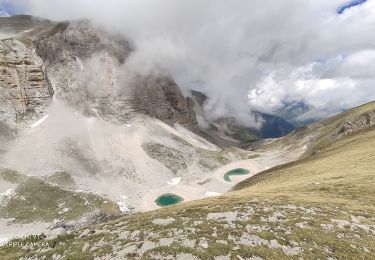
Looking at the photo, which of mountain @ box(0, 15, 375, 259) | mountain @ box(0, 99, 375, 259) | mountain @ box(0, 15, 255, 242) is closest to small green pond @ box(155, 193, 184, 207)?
mountain @ box(0, 15, 375, 259)

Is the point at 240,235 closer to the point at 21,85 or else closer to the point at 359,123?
the point at 359,123

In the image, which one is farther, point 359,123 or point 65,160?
point 359,123

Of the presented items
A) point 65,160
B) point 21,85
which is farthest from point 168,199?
point 21,85

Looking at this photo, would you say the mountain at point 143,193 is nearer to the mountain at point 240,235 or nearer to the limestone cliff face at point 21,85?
the mountain at point 240,235

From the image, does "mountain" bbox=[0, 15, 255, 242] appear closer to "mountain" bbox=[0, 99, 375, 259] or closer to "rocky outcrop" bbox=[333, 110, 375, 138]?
"rocky outcrop" bbox=[333, 110, 375, 138]

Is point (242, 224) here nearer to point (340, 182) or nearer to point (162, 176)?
point (340, 182)

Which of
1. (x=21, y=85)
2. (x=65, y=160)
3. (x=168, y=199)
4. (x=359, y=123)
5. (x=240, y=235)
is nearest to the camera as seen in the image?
(x=240, y=235)
